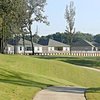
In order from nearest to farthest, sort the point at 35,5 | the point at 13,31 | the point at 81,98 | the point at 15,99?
the point at 15,99 < the point at 81,98 < the point at 13,31 < the point at 35,5

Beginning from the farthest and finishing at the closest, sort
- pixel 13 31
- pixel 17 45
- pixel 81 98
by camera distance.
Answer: pixel 17 45 → pixel 13 31 → pixel 81 98

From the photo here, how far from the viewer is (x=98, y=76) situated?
1567 inches

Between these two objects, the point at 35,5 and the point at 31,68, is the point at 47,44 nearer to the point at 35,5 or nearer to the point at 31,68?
the point at 35,5

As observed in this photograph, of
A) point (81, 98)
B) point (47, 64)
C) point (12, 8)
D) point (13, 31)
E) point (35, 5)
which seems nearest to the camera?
point (81, 98)

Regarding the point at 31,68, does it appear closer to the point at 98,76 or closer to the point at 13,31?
the point at 98,76

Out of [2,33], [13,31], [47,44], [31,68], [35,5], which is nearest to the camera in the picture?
[31,68]

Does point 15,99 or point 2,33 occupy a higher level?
point 2,33

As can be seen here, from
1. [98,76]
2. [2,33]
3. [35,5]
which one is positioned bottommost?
[98,76]

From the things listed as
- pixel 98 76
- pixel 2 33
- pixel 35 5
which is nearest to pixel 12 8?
pixel 2 33

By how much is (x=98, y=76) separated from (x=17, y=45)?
8150cm

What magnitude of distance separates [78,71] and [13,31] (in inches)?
1263

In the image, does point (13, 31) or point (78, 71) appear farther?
point (13, 31)

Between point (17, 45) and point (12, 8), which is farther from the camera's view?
point (17, 45)

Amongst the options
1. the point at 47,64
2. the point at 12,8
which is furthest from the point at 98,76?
the point at 12,8
